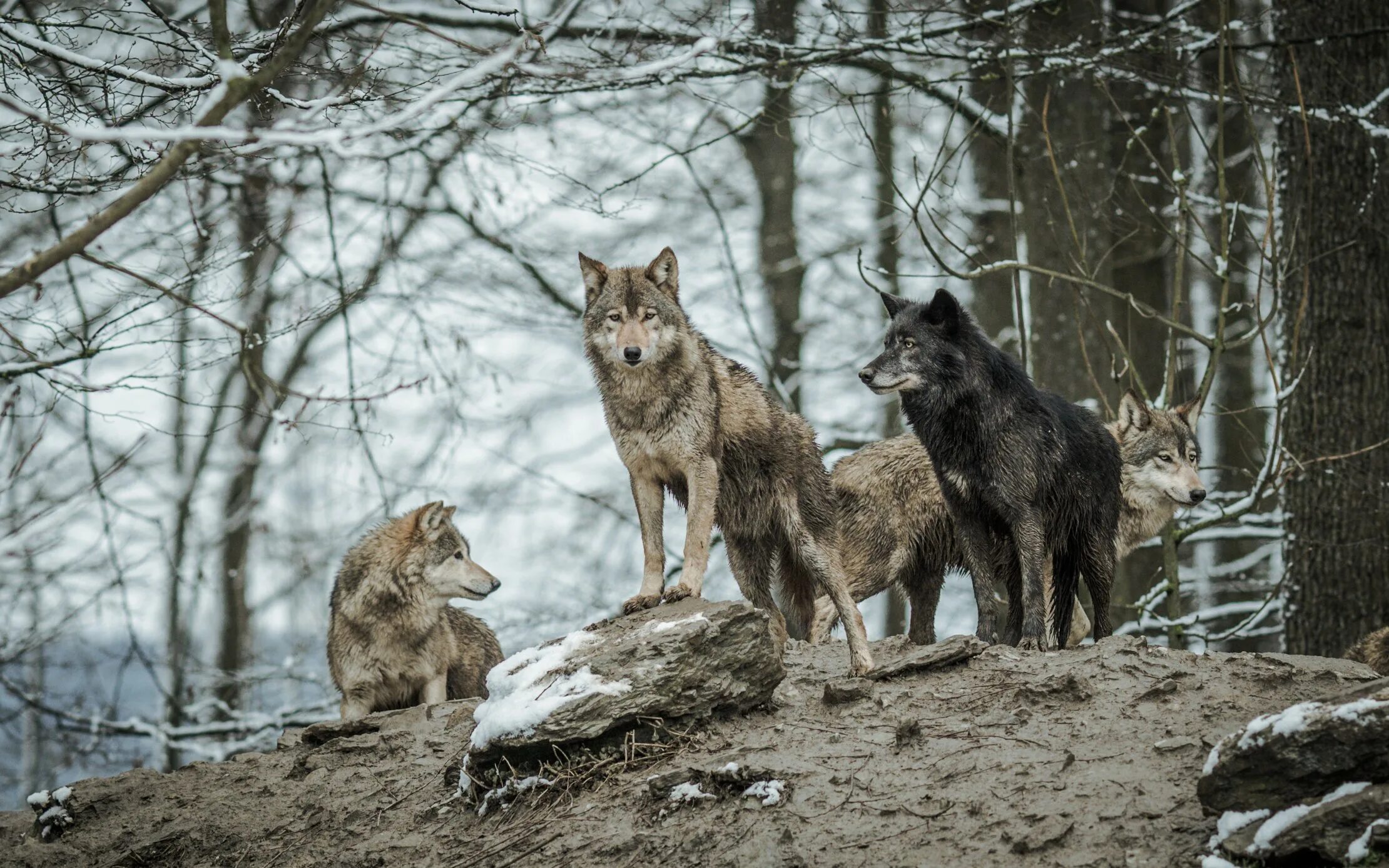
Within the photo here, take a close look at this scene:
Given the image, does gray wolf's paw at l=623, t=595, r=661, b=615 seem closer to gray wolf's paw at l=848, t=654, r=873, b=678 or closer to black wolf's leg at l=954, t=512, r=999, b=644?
gray wolf's paw at l=848, t=654, r=873, b=678

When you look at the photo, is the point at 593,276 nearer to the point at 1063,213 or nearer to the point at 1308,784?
the point at 1308,784

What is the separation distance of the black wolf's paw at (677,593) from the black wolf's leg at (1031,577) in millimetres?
→ 2242

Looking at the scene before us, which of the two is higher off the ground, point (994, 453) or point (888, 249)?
point (888, 249)

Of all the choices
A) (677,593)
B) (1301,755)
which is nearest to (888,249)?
(677,593)

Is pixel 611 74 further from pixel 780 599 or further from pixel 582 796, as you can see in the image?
pixel 582 796

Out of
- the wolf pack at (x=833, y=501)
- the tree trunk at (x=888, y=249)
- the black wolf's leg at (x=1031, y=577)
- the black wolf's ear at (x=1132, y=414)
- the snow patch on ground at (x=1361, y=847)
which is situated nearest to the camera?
the snow patch on ground at (x=1361, y=847)

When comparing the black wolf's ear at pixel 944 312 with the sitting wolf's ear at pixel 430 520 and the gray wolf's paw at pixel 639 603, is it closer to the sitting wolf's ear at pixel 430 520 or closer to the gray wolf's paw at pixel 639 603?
the gray wolf's paw at pixel 639 603

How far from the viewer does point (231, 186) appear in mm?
9312

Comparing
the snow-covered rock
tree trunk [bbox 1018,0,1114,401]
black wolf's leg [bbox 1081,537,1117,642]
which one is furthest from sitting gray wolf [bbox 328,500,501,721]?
tree trunk [bbox 1018,0,1114,401]

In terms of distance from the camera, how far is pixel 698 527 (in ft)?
22.5

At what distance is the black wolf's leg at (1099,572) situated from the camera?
27.7ft

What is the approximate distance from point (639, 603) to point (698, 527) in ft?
1.71

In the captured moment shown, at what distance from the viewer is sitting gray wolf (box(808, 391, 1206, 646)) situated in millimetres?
9398

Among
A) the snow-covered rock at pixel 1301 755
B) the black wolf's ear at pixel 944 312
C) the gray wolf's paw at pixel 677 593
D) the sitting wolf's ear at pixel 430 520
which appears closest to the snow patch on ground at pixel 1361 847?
the snow-covered rock at pixel 1301 755
